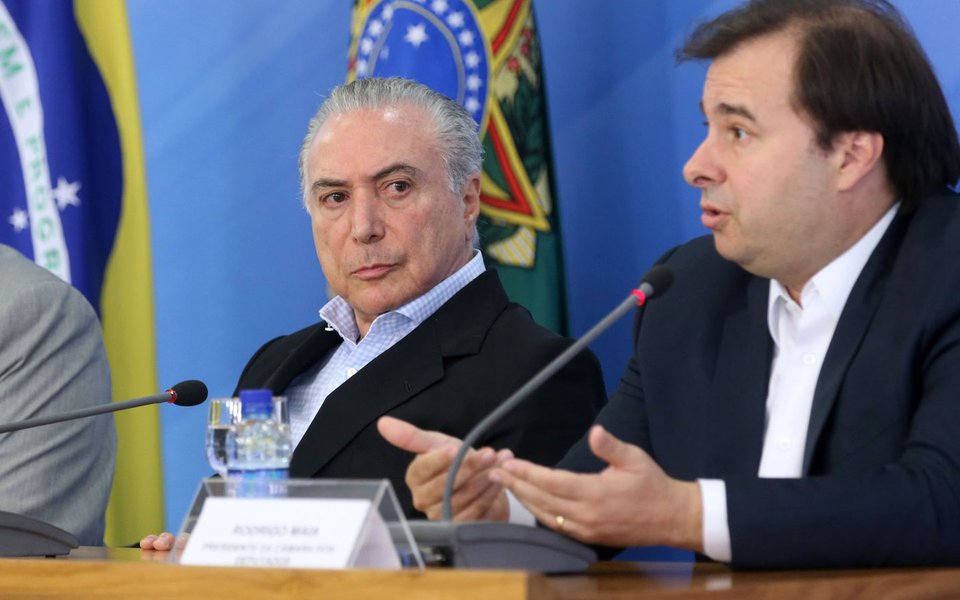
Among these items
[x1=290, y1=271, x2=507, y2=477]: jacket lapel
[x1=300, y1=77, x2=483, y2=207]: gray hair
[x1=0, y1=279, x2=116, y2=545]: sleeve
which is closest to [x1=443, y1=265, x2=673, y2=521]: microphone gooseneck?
[x1=290, y1=271, x2=507, y2=477]: jacket lapel

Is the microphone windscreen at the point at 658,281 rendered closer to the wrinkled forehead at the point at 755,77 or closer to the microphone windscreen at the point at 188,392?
the wrinkled forehead at the point at 755,77

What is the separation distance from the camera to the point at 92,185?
3654 mm

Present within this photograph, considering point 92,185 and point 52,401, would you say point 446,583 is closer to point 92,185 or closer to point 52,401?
point 52,401

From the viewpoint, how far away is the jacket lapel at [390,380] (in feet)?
7.74

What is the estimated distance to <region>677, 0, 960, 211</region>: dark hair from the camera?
1792 millimetres

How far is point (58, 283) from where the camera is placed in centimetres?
283

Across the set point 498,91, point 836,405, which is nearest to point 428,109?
point 498,91

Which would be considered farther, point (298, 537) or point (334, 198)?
point (334, 198)

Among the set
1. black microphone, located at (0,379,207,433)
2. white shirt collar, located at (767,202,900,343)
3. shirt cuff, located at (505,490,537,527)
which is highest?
white shirt collar, located at (767,202,900,343)

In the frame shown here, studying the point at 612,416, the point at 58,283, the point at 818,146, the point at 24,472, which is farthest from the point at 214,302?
the point at 818,146

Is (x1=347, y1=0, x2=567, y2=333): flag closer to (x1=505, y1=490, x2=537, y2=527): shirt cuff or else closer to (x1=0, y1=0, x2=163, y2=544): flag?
(x1=0, y1=0, x2=163, y2=544): flag

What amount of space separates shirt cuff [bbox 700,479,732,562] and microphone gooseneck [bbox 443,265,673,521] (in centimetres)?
22

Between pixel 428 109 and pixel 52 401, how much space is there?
0.96 meters

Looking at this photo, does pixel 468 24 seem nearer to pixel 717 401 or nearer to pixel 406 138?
pixel 406 138
